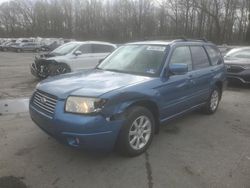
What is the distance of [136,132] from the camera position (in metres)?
3.88

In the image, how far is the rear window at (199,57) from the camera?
17.3 ft

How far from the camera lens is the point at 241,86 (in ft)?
33.5

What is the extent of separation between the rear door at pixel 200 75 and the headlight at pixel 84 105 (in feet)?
7.57

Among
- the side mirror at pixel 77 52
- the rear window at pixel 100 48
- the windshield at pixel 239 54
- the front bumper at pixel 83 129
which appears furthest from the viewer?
the rear window at pixel 100 48

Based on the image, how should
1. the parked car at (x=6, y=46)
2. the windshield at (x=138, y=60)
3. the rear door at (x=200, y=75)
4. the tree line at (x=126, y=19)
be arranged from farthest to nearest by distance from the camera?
the tree line at (x=126, y=19)
the parked car at (x=6, y=46)
the rear door at (x=200, y=75)
the windshield at (x=138, y=60)

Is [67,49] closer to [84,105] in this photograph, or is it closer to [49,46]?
[84,105]

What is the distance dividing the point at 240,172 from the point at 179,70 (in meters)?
1.72

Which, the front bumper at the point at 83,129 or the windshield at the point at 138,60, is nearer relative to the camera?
the front bumper at the point at 83,129

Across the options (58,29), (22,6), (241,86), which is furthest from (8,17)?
(241,86)

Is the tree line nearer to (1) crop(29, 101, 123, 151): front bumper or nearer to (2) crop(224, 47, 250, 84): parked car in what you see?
(2) crop(224, 47, 250, 84): parked car

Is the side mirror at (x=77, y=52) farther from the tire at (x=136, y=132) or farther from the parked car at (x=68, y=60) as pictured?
the tire at (x=136, y=132)

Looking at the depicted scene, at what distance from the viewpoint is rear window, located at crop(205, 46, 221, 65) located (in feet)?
19.5

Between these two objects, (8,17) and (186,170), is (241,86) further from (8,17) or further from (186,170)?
(8,17)

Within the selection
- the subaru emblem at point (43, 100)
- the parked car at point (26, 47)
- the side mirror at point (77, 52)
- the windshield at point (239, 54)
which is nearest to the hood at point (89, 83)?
the subaru emblem at point (43, 100)
